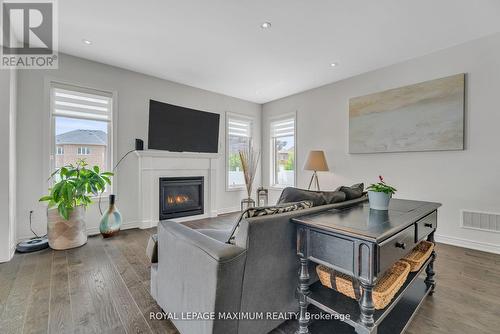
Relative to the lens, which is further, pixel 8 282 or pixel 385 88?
pixel 385 88

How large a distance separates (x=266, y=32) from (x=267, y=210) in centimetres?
229

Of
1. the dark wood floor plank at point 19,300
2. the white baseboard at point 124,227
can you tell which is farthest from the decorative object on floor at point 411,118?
the dark wood floor plank at point 19,300

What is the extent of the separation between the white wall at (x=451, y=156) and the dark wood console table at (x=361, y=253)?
1862mm

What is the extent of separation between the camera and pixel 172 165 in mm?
4180

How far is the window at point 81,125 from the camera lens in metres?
3.23

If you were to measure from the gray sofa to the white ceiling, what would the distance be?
6.99ft

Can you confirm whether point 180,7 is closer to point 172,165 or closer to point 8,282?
point 172,165

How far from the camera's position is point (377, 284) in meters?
1.34

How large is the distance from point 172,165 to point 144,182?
0.58 metres

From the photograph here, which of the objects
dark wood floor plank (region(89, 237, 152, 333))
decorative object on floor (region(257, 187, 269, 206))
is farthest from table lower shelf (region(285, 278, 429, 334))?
decorative object on floor (region(257, 187, 269, 206))

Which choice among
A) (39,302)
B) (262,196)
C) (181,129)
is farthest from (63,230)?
(262,196)

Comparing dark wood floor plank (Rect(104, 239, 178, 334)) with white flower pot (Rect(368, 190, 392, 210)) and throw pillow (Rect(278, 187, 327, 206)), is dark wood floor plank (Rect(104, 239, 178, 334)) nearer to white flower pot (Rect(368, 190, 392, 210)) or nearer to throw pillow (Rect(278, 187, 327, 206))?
throw pillow (Rect(278, 187, 327, 206))

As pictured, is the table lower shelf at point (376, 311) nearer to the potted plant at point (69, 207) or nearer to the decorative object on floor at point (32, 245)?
the potted plant at point (69, 207)

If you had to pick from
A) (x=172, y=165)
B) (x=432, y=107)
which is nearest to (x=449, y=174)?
(x=432, y=107)
